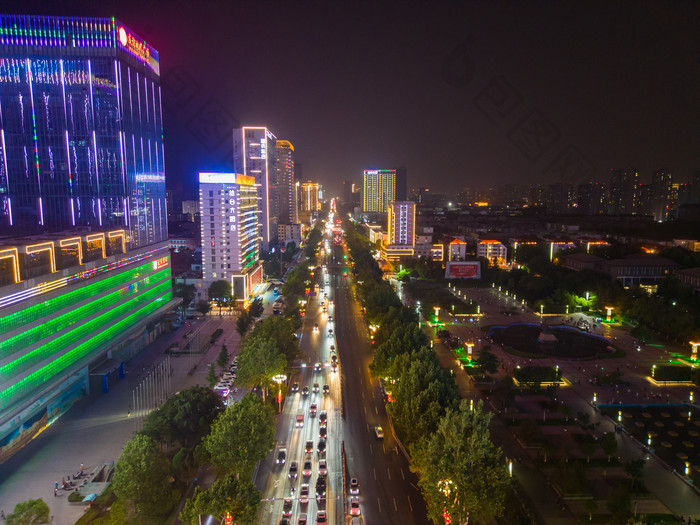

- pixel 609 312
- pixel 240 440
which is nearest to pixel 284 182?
pixel 609 312

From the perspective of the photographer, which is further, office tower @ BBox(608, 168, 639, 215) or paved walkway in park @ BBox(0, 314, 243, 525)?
office tower @ BBox(608, 168, 639, 215)

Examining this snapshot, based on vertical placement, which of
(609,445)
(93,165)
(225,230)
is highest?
(93,165)

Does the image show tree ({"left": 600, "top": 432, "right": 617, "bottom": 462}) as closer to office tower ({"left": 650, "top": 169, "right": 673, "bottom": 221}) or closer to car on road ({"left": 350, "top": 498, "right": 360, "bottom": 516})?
car on road ({"left": 350, "top": 498, "right": 360, "bottom": 516})

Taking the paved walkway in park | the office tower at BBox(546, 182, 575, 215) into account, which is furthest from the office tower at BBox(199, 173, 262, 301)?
the office tower at BBox(546, 182, 575, 215)

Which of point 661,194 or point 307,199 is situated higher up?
point 661,194

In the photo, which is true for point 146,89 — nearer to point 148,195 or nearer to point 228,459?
point 148,195

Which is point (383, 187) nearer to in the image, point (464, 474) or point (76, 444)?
point (76, 444)
